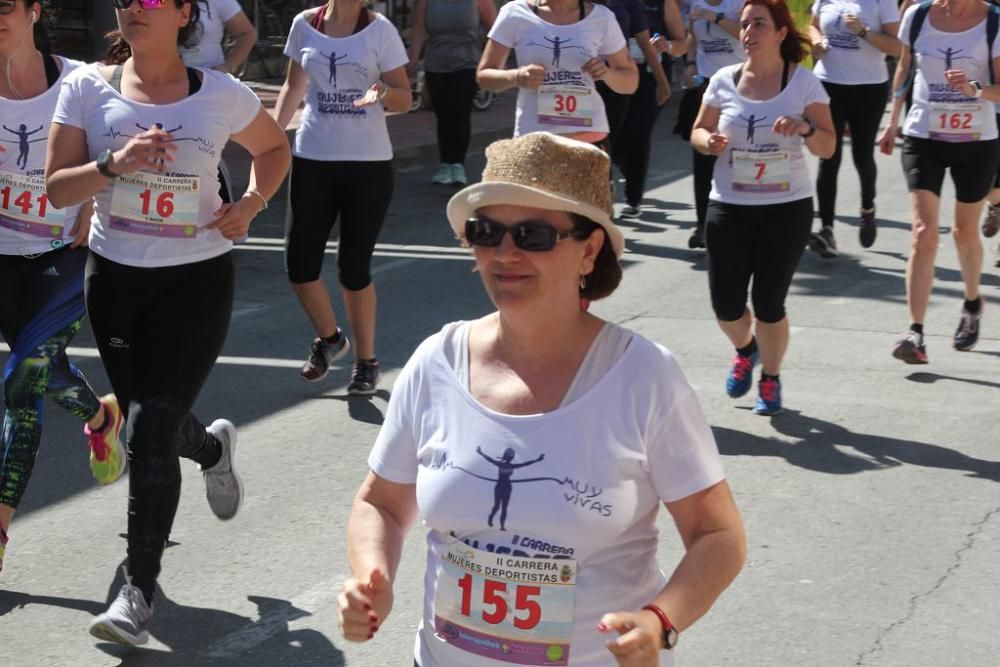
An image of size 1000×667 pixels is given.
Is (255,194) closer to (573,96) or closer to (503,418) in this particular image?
(503,418)

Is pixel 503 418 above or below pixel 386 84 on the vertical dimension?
above

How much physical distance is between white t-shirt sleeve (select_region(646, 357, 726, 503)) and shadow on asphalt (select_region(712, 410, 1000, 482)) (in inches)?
153

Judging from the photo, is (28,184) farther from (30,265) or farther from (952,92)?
→ (952,92)

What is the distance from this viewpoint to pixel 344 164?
25.7ft

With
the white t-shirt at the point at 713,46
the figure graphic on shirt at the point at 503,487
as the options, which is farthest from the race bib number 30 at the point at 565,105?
the figure graphic on shirt at the point at 503,487

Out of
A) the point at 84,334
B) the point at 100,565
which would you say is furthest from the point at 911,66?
the point at 100,565

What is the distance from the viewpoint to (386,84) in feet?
26.1

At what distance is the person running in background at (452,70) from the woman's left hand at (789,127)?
7.31m

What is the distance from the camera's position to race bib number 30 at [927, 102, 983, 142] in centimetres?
841

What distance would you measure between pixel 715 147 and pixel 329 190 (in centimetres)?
182

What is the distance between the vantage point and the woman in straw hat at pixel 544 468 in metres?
2.90

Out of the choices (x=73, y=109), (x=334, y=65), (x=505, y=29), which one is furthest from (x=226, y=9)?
(x=73, y=109)

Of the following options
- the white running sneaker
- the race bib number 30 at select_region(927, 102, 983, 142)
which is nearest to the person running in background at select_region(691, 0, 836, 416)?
the race bib number 30 at select_region(927, 102, 983, 142)

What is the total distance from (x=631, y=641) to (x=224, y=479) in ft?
10.7
